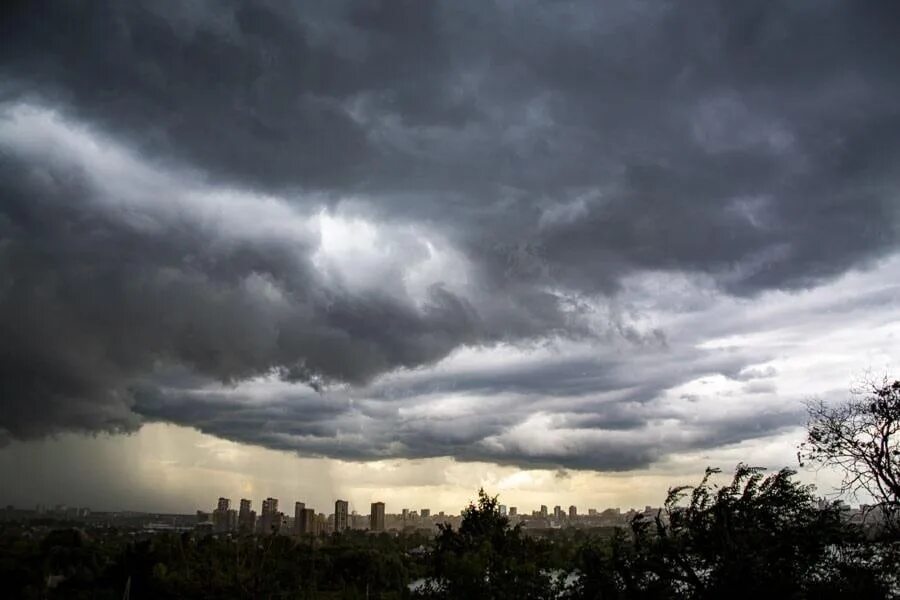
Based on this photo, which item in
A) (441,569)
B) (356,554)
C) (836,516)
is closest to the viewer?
(836,516)

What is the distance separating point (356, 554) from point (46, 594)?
4713 cm

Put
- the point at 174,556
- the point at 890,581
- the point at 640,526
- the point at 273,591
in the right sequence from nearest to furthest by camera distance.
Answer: the point at 890,581
the point at 640,526
the point at 273,591
the point at 174,556

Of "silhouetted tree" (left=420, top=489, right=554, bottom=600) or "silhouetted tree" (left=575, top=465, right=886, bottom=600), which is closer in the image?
"silhouetted tree" (left=575, top=465, right=886, bottom=600)

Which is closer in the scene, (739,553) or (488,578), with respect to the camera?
(739,553)

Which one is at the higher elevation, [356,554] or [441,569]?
[441,569]

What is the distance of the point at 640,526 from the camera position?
2244 cm

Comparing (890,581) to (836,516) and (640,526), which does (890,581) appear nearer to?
(836,516)

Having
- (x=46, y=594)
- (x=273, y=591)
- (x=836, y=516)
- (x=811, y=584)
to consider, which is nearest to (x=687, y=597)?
(x=811, y=584)

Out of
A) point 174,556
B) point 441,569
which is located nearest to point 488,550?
point 441,569

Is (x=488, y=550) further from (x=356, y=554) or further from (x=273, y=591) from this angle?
(x=356, y=554)

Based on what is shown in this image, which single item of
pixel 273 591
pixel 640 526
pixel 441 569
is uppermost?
pixel 640 526

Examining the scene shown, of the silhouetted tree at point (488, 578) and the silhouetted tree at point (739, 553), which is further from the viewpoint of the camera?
the silhouetted tree at point (488, 578)

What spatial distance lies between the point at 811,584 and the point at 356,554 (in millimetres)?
106308

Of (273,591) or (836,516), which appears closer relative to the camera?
(836,516)
